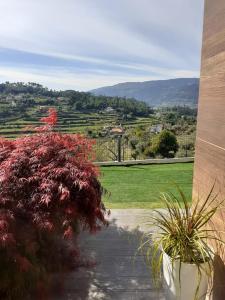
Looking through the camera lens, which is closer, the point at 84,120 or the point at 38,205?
the point at 38,205

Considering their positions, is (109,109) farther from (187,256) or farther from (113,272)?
(187,256)

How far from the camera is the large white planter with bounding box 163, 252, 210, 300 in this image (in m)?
2.06

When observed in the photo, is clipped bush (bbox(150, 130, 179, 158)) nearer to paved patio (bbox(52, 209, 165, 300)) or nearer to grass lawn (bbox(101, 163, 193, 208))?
grass lawn (bbox(101, 163, 193, 208))

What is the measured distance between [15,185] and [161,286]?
4.97 ft

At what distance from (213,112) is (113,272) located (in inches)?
69.2

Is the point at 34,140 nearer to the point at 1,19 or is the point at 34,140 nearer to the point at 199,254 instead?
the point at 199,254

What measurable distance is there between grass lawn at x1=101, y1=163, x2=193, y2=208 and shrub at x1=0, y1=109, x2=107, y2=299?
1696mm

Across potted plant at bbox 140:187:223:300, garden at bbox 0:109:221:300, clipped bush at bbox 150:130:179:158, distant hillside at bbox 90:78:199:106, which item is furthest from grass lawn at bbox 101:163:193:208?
distant hillside at bbox 90:78:199:106

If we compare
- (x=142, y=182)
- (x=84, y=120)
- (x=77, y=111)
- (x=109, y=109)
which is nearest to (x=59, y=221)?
(x=142, y=182)

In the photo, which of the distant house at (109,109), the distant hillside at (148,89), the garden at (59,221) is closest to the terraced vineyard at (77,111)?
the distant house at (109,109)

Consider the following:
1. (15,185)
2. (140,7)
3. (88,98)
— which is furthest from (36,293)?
(88,98)

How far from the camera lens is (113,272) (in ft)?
9.71

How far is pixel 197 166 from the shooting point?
2639mm

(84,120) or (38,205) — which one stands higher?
(38,205)
